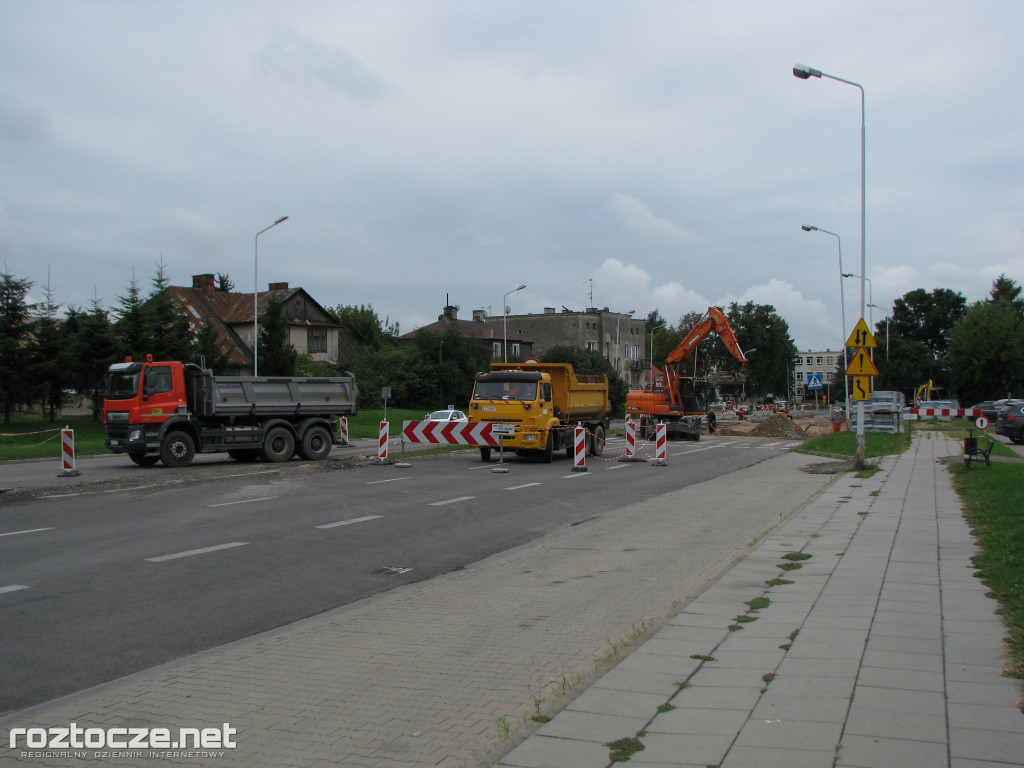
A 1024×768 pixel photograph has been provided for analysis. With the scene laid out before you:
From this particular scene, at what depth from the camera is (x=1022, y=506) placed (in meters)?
11.2

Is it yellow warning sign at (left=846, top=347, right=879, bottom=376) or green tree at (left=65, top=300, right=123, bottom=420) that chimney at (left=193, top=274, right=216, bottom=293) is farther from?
yellow warning sign at (left=846, top=347, right=879, bottom=376)

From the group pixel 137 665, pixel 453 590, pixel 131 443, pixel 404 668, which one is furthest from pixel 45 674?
pixel 131 443

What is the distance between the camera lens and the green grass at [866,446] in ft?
90.0

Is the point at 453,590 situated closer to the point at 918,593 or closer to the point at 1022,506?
the point at 918,593

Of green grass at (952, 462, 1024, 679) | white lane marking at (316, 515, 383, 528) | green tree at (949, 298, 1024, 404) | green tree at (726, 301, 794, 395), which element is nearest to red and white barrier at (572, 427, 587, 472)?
green grass at (952, 462, 1024, 679)

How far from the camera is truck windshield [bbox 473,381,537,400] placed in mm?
23859

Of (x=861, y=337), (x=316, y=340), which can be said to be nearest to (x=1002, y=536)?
(x=861, y=337)

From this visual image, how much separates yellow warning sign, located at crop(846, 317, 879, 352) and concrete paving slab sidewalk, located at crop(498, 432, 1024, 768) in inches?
473

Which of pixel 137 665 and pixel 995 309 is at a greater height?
pixel 995 309

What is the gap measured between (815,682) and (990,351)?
6541 centimetres

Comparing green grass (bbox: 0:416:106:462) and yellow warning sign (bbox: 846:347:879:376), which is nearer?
yellow warning sign (bbox: 846:347:879:376)

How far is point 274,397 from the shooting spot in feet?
77.4

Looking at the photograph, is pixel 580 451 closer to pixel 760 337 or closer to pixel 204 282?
pixel 204 282

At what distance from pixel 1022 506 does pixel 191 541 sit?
36.1 feet
